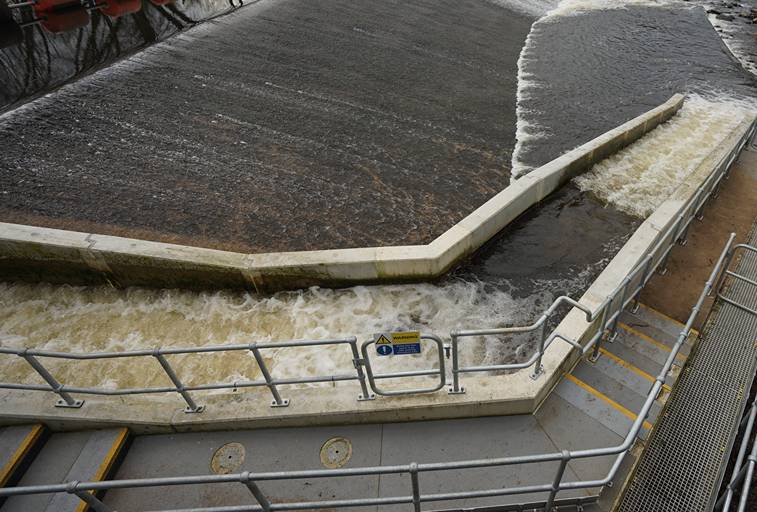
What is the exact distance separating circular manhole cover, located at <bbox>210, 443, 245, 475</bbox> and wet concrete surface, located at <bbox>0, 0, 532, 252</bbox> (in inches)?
175

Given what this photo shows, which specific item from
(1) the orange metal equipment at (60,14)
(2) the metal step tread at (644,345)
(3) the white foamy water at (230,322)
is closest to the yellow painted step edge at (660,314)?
(2) the metal step tread at (644,345)

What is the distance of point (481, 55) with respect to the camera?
19156 millimetres

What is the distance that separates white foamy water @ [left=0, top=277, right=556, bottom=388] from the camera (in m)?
6.62

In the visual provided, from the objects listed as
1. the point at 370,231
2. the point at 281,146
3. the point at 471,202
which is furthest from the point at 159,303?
the point at 471,202

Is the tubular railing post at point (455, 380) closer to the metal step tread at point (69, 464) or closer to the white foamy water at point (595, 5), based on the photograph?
the metal step tread at point (69, 464)

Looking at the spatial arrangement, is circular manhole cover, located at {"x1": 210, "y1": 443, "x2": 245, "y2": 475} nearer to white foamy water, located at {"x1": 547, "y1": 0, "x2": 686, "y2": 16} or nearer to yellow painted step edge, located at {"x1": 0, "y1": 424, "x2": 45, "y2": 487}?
yellow painted step edge, located at {"x1": 0, "y1": 424, "x2": 45, "y2": 487}

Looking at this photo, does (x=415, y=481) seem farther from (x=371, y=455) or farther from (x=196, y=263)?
(x=196, y=263)

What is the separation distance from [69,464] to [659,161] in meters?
14.3

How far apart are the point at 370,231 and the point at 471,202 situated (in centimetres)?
267

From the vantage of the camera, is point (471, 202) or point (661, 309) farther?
point (471, 202)

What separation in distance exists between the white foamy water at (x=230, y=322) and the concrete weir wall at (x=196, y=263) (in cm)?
22

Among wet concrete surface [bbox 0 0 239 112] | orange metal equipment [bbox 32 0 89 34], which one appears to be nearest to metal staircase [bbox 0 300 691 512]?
wet concrete surface [bbox 0 0 239 112]

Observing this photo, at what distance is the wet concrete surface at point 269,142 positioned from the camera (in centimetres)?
963

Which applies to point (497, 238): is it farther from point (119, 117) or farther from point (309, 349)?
point (119, 117)
